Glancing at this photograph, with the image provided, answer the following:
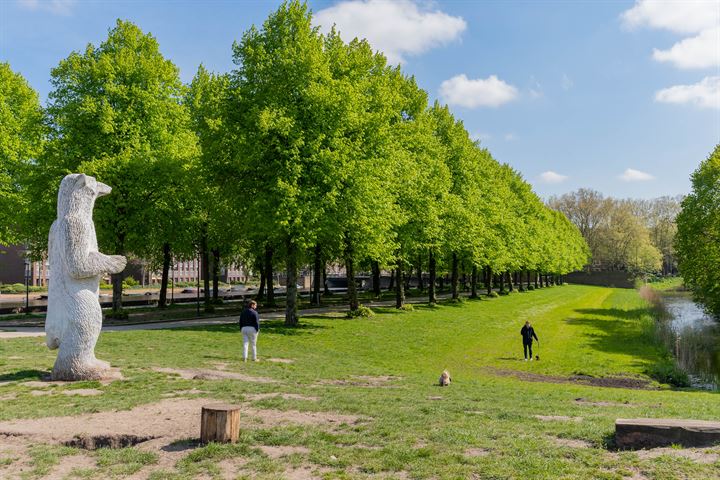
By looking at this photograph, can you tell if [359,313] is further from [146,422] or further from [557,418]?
[146,422]

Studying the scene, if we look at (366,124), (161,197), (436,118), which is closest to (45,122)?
(161,197)

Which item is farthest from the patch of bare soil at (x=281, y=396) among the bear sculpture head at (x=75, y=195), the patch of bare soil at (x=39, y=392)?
A: the bear sculpture head at (x=75, y=195)

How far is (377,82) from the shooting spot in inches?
1312

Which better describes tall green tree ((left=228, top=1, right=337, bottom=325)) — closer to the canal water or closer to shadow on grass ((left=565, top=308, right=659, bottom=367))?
shadow on grass ((left=565, top=308, right=659, bottom=367))

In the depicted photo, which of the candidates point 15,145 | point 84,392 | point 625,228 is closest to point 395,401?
point 84,392

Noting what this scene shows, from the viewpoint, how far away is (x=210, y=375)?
15469mm

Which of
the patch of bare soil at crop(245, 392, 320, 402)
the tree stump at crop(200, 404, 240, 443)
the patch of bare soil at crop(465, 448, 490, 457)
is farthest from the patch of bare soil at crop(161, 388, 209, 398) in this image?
the patch of bare soil at crop(465, 448, 490, 457)

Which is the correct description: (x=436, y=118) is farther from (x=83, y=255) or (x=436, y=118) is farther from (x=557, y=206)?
(x=557, y=206)

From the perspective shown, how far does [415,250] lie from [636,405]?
88.3ft

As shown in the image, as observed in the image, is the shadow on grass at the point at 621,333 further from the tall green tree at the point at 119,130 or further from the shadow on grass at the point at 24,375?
the tall green tree at the point at 119,130

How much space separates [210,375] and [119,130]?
20421 mm

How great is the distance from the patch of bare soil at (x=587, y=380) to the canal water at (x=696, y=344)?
363 cm

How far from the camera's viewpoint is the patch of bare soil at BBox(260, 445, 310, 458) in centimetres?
875

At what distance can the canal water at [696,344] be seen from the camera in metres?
26.0
